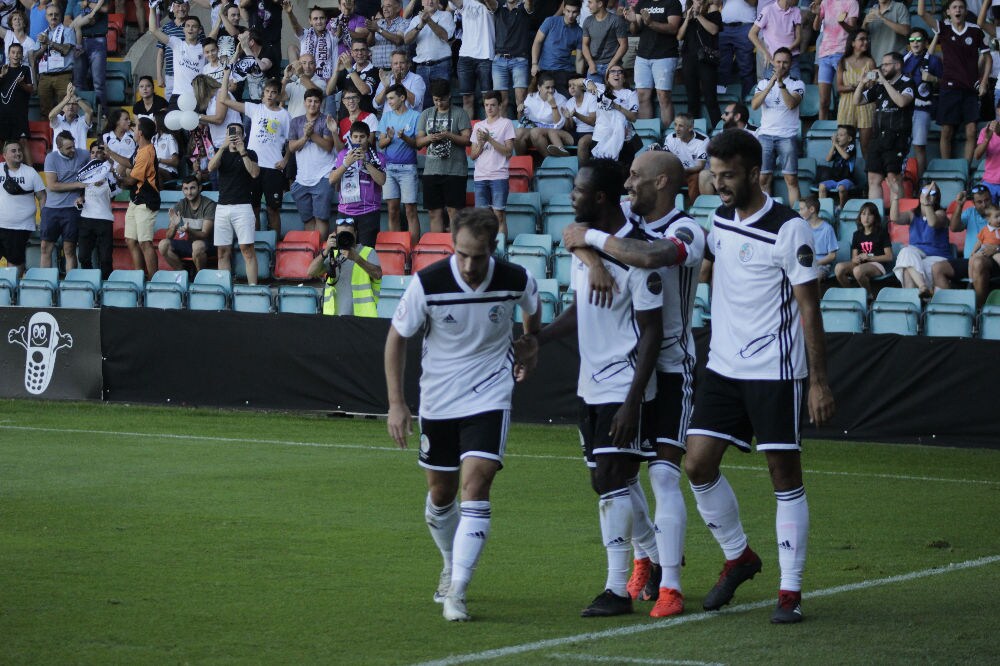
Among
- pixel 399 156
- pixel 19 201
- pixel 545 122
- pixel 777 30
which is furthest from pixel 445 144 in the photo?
pixel 19 201

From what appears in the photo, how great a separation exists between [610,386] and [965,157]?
1322 centimetres

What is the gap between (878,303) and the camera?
51.6 feet

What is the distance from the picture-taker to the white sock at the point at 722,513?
7.06 m

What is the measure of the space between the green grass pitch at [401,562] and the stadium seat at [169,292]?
4.62 metres

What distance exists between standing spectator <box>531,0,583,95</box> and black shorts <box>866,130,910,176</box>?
4.54m

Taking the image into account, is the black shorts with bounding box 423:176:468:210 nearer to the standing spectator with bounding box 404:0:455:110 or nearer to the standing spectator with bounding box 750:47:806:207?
the standing spectator with bounding box 404:0:455:110

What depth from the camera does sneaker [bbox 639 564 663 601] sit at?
7504 mm

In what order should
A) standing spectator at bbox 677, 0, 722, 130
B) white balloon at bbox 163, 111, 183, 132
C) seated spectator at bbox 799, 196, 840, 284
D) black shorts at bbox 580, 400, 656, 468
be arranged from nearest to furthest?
black shorts at bbox 580, 400, 656, 468 < seated spectator at bbox 799, 196, 840, 284 < standing spectator at bbox 677, 0, 722, 130 < white balloon at bbox 163, 111, 183, 132

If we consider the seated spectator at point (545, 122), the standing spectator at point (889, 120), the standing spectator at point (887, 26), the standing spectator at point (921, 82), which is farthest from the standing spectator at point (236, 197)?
the standing spectator at point (921, 82)

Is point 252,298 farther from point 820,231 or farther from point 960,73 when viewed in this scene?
point 960,73

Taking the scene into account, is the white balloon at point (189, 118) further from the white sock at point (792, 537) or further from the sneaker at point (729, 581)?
the white sock at point (792, 537)

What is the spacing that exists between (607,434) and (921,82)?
12544mm

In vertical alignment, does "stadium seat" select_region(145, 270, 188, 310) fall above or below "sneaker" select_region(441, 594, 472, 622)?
below

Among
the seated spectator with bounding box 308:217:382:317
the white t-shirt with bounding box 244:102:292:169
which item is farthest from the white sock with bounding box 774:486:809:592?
the white t-shirt with bounding box 244:102:292:169
